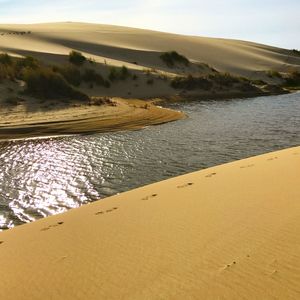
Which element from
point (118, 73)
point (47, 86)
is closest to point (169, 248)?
point (47, 86)

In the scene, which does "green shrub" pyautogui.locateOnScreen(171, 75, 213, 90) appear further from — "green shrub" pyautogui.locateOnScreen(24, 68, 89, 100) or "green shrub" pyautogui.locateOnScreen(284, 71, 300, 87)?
"green shrub" pyautogui.locateOnScreen(24, 68, 89, 100)

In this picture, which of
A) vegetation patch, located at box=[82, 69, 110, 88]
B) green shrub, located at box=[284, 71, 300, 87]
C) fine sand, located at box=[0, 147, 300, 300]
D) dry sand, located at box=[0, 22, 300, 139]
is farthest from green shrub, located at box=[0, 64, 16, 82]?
green shrub, located at box=[284, 71, 300, 87]

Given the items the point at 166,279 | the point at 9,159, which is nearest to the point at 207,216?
the point at 166,279

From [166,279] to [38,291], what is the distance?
1.19 m

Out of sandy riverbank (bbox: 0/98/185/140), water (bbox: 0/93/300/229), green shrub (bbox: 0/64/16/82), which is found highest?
green shrub (bbox: 0/64/16/82)

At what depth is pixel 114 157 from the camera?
1264cm

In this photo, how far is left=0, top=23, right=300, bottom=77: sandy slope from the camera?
3816 cm

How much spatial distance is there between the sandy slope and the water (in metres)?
18.4

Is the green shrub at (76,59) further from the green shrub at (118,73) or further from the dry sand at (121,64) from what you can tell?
the green shrub at (118,73)

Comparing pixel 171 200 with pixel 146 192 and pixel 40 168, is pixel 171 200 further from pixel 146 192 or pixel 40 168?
pixel 40 168

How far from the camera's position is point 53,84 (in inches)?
858

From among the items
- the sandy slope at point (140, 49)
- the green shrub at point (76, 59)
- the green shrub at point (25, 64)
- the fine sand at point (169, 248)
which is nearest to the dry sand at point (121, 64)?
the sandy slope at point (140, 49)

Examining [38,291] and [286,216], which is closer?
[38,291]

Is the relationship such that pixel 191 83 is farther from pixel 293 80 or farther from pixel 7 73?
pixel 7 73
